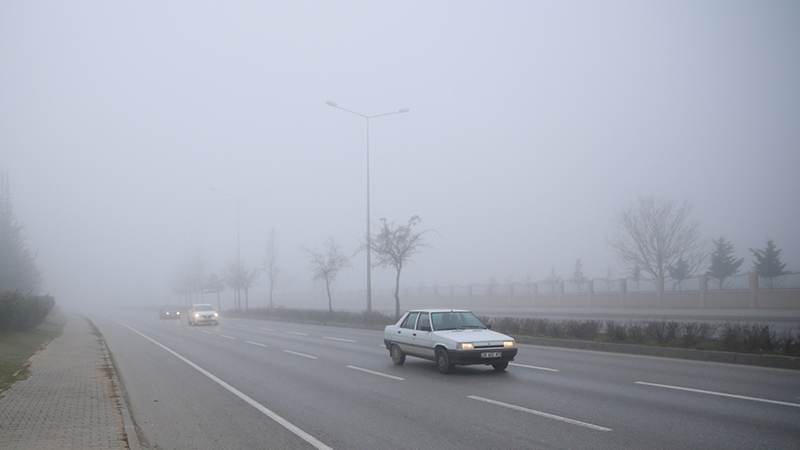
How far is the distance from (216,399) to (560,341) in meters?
13.4

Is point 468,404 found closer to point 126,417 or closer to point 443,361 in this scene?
point 443,361

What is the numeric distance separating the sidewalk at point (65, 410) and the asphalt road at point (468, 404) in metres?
0.51

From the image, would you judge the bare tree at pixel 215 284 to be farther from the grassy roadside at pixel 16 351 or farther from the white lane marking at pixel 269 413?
the white lane marking at pixel 269 413

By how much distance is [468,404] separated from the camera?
34.9ft

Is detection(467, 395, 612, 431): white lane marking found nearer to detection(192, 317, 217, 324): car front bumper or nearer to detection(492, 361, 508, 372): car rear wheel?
detection(492, 361, 508, 372): car rear wheel

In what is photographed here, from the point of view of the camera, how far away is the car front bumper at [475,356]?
1400cm

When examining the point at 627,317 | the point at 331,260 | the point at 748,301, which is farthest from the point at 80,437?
the point at 331,260

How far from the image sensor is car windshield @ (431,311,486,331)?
15.4m

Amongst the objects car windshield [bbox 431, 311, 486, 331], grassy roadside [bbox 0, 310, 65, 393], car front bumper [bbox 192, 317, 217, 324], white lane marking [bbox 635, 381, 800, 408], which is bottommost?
car front bumper [bbox 192, 317, 217, 324]

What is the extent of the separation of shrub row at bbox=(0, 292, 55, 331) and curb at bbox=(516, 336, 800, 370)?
1992cm

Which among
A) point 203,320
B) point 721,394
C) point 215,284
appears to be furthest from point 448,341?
point 215,284

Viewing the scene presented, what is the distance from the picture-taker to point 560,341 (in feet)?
72.0

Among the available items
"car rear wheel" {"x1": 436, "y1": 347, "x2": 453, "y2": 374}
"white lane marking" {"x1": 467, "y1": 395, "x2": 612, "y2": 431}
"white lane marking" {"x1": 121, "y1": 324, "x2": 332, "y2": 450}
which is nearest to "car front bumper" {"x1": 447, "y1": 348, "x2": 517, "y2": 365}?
"car rear wheel" {"x1": 436, "y1": 347, "x2": 453, "y2": 374}

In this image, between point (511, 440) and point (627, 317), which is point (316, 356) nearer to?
point (511, 440)
